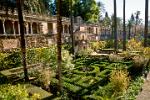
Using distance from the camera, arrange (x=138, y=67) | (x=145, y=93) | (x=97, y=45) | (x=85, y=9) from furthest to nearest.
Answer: (x=85, y=9) → (x=97, y=45) → (x=138, y=67) → (x=145, y=93)

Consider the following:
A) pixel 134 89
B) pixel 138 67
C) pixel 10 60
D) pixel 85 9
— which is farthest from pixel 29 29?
pixel 134 89

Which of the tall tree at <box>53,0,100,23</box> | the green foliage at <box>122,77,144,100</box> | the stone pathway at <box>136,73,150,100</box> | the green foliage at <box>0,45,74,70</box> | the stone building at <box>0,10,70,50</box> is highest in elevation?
the tall tree at <box>53,0,100,23</box>

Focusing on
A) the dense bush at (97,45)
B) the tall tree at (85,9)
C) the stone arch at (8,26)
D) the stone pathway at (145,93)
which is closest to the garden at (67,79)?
the stone pathway at (145,93)

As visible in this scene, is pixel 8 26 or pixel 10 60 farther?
pixel 8 26

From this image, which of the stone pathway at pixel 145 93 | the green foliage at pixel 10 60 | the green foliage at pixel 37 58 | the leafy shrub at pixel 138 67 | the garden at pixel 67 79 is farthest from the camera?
the leafy shrub at pixel 138 67

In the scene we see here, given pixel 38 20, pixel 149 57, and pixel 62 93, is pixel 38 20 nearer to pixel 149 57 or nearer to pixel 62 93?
pixel 149 57

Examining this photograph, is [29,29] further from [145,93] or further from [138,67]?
[145,93]

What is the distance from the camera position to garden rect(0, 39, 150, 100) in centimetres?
1545

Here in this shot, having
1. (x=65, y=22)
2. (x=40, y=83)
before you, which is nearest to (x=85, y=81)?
(x=40, y=83)

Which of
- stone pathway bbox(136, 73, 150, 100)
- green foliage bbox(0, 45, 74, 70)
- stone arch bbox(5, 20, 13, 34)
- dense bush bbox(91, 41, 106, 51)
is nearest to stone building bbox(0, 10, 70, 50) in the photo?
stone arch bbox(5, 20, 13, 34)

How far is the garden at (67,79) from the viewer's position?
1545 cm

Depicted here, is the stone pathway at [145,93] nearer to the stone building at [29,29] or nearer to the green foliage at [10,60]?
the green foliage at [10,60]

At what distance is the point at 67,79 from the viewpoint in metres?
19.7

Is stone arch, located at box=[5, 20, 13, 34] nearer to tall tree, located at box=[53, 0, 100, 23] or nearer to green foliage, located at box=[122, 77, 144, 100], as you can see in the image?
green foliage, located at box=[122, 77, 144, 100]
